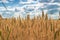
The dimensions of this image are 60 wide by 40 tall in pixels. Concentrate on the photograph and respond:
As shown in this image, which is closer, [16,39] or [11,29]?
[16,39]

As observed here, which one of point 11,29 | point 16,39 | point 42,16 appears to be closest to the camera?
point 16,39

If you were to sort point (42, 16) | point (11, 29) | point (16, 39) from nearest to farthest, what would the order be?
point (16, 39)
point (11, 29)
point (42, 16)

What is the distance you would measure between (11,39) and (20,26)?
0.23 metres

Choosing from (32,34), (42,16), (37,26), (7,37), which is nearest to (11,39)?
(7,37)

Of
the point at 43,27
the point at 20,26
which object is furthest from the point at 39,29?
the point at 20,26

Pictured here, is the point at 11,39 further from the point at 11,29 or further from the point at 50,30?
the point at 50,30

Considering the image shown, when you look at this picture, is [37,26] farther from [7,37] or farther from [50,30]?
[7,37]

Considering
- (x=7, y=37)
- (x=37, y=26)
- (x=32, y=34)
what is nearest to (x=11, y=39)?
(x=7, y=37)

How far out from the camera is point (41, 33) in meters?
1.79

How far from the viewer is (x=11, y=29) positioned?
190 centimetres

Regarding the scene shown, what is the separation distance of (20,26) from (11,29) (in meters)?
0.12

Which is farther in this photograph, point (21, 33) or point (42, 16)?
point (42, 16)

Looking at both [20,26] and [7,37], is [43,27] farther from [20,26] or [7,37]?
[7,37]

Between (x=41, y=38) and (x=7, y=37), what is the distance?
0.93 ft
